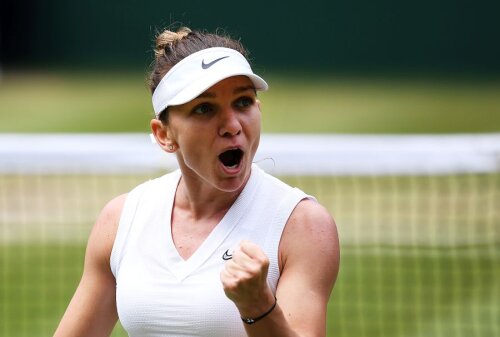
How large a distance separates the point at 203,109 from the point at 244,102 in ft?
0.45

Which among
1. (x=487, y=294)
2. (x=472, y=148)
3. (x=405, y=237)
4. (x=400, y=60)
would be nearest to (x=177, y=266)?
(x=472, y=148)

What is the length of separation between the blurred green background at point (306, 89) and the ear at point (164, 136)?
219 inches

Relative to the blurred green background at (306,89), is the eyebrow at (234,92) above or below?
below

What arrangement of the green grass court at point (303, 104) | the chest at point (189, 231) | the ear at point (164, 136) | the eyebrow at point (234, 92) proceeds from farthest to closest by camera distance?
the green grass court at point (303, 104), the ear at point (164, 136), the chest at point (189, 231), the eyebrow at point (234, 92)

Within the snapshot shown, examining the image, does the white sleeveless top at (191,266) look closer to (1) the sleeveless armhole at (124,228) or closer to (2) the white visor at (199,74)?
(1) the sleeveless armhole at (124,228)

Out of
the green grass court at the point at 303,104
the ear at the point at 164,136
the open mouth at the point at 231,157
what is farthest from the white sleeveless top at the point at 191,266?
the green grass court at the point at 303,104

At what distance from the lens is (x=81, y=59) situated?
21500 mm

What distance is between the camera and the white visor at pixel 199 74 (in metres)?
4.07

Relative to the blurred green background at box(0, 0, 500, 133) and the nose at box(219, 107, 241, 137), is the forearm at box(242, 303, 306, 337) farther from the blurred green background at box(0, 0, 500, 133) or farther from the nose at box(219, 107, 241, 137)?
the blurred green background at box(0, 0, 500, 133)

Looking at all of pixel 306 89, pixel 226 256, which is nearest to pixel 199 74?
pixel 226 256

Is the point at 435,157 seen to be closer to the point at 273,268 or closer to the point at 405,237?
the point at 405,237

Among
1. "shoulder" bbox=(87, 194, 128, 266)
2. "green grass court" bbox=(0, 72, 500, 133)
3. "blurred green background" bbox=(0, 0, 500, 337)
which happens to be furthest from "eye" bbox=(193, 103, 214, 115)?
"green grass court" bbox=(0, 72, 500, 133)

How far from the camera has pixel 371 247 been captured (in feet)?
33.9

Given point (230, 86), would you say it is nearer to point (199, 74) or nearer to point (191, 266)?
point (199, 74)
